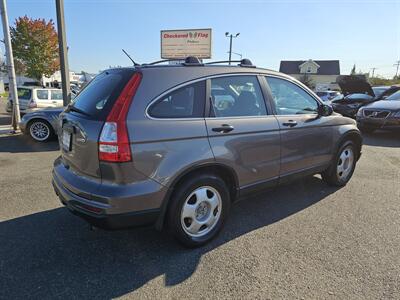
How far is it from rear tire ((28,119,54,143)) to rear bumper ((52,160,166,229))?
5.90 m

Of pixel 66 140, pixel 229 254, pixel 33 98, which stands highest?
pixel 33 98

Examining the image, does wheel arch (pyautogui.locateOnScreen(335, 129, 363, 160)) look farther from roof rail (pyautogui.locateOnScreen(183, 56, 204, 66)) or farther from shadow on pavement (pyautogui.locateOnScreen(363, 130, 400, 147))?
shadow on pavement (pyautogui.locateOnScreen(363, 130, 400, 147))

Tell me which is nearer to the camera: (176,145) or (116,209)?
(116,209)

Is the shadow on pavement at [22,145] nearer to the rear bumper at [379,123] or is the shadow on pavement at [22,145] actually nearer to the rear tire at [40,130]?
the rear tire at [40,130]

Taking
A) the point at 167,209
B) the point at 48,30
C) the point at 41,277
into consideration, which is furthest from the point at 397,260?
the point at 48,30

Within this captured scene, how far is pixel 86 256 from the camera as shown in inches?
109

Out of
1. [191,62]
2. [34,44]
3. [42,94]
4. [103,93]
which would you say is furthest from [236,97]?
[34,44]

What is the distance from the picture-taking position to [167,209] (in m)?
2.68

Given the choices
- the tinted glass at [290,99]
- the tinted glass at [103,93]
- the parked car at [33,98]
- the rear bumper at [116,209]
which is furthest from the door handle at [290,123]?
the parked car at [33,98]

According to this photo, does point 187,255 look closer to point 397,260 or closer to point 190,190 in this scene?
point 190,190

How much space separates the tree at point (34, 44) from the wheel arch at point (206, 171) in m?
33.7

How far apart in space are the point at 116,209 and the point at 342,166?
3738 mm

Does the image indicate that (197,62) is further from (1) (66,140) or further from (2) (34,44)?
(2) (34,44)

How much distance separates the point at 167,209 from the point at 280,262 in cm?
117
